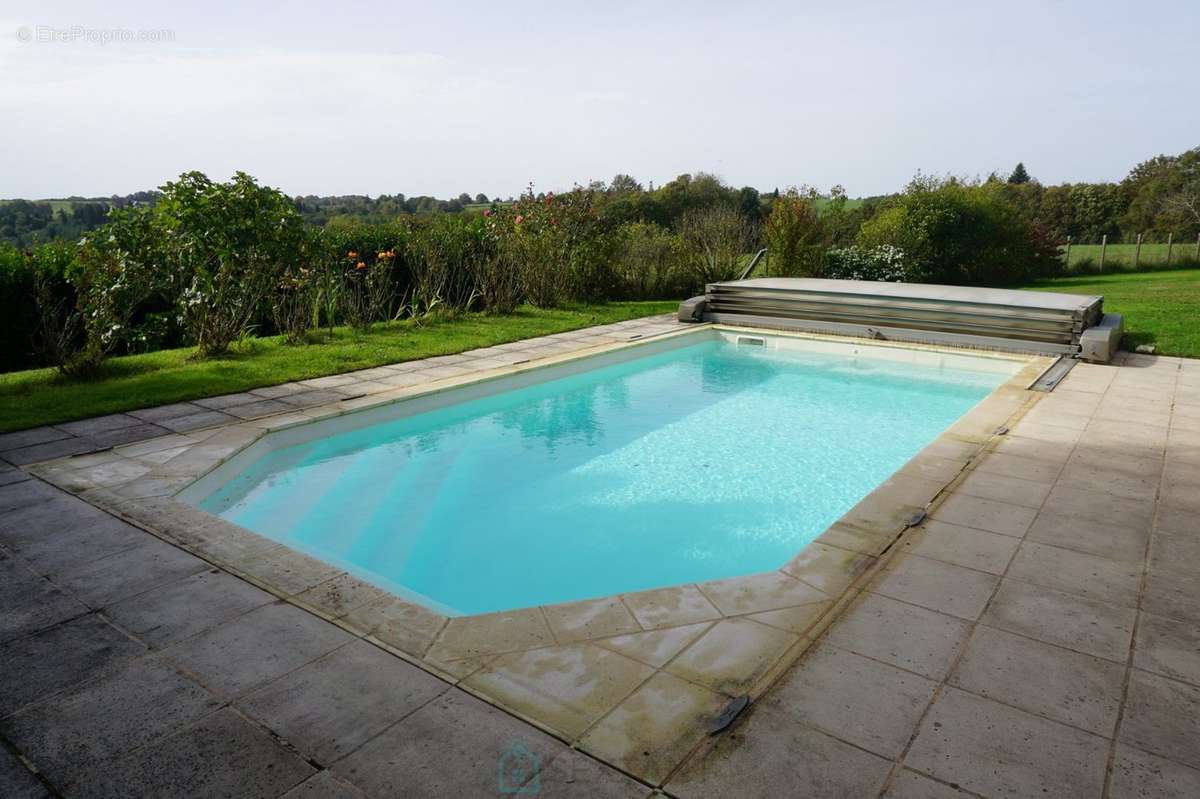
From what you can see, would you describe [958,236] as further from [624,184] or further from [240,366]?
[240,366]

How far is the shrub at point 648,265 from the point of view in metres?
11.5

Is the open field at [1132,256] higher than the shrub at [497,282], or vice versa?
the open field at [1132,256]

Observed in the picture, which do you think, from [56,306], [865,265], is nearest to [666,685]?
[56,306]

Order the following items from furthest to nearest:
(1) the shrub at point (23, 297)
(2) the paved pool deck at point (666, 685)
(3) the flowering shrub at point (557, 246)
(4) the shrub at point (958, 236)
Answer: (4) the shrub at point (958, 236)
(3) the flowering shrub at point (557, 246)
(1) the shrub at point (23, 297)
(2) the paved pool deck at point (666, 685)

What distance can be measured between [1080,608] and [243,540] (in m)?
3.27

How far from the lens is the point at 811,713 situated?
189cm

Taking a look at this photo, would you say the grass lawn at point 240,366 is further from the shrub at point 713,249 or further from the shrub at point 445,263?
the shrub at point 713,249

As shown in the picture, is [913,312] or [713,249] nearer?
[913,312]

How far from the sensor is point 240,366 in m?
6.23

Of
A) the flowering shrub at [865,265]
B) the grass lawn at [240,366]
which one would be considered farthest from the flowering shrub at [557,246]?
the flowering shrub at [865,265]

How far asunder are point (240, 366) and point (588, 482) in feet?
11.9

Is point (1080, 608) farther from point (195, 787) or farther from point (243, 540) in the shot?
point (243, 540)

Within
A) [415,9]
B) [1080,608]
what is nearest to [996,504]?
[1080,608]

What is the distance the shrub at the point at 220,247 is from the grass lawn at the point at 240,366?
331 mm
